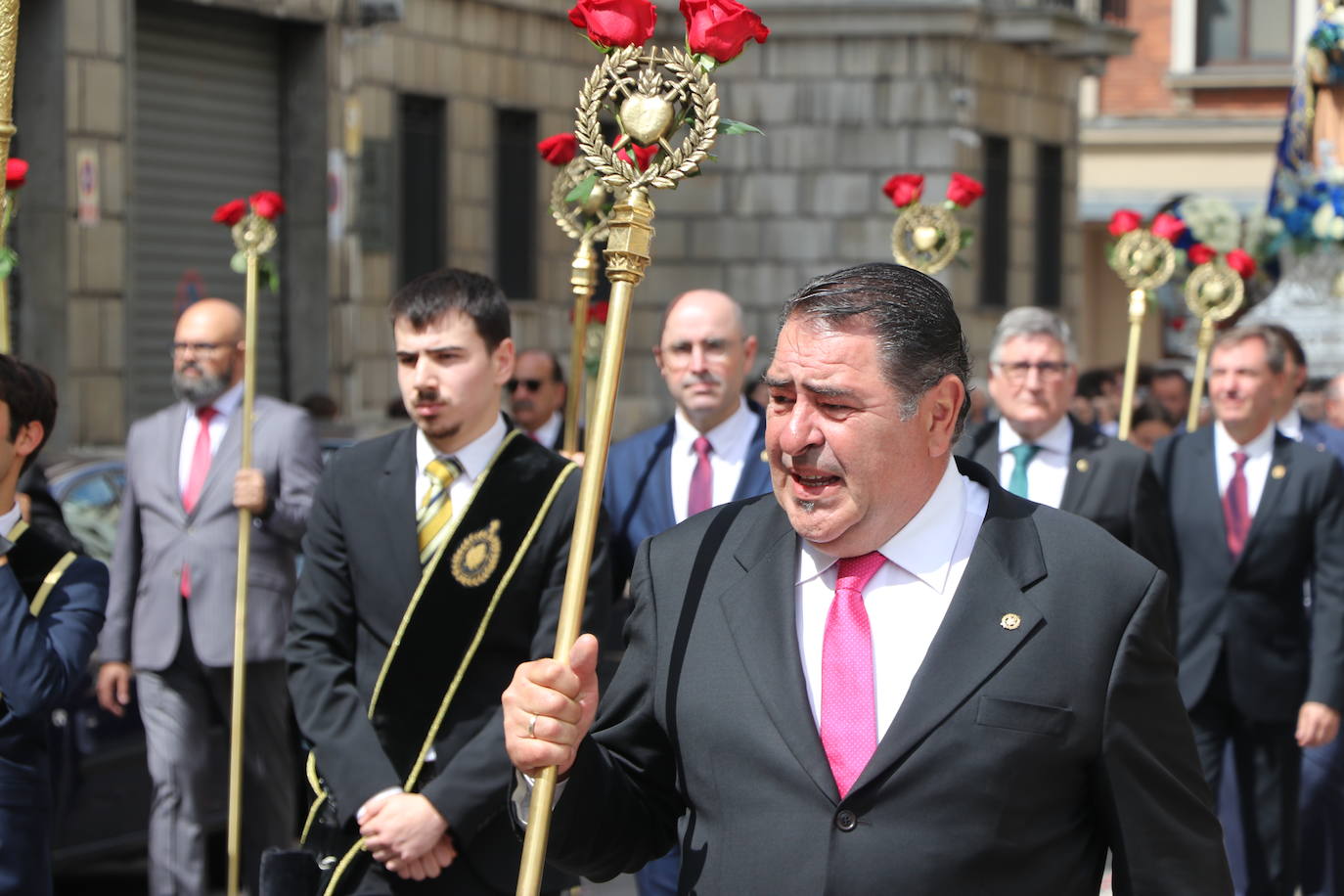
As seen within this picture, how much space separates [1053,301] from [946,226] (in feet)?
67.9

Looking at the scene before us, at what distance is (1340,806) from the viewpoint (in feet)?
26.0

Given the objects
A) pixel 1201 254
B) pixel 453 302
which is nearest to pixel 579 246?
pixel 453 302

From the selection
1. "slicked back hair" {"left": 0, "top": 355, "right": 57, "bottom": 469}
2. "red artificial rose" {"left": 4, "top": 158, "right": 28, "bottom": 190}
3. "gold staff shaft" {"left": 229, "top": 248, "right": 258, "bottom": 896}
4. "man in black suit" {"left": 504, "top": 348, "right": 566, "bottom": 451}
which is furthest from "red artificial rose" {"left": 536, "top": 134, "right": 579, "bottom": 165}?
"man in black suit" {"left": 504, "top": 348, "right": 566, "bottom": 451}

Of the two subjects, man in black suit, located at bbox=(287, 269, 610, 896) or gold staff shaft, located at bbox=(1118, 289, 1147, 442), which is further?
gold staff shaft, located at bbox=(1118, 289, 1147, 442)

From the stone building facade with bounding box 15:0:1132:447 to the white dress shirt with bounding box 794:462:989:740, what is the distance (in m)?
6.54

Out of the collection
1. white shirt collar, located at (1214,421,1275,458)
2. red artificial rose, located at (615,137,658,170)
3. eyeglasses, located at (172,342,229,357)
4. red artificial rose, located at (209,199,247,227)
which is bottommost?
white shirt collar, located at (1214,421,1275,458)

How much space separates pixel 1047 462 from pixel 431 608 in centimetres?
271

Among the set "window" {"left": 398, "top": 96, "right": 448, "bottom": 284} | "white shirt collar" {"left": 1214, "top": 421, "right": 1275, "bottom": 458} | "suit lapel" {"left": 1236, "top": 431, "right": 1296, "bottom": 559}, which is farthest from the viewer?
"window" {"left": 398, "top": 96, "right": 448, "bottom": 284}

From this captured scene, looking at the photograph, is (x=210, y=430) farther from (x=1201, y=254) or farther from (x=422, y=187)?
(x=422, y=187)

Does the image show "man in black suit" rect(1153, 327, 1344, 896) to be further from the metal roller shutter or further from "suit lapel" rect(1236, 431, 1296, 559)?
the metal roller shutter

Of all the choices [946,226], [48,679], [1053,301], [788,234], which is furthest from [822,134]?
[48,679]

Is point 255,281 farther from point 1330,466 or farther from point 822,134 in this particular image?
point 822,134

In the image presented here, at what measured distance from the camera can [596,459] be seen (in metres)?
3.46

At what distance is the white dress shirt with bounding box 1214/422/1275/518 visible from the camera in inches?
293
